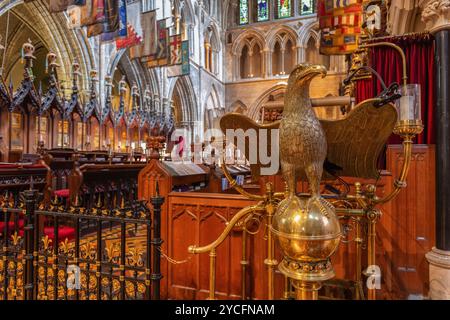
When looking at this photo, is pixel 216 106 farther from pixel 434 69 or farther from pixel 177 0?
pixel 434 69

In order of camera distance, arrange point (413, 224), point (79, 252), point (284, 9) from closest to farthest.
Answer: point (79, 252) < point (413, 224) < point (284, 9)

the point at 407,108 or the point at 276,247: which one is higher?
the point at 407,108

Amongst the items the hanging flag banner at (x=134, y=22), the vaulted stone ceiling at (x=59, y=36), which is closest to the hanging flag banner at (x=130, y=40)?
the hanging flag banner at (x=134, y=22)

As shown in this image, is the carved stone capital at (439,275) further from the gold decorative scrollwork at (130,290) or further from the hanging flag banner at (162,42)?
the hanging flag banner at (162,42)

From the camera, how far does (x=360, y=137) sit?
3.59ft

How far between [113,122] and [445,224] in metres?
11.1

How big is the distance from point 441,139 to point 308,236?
2.39 meters

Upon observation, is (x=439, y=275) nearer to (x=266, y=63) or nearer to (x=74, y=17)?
(x=74, y=17)

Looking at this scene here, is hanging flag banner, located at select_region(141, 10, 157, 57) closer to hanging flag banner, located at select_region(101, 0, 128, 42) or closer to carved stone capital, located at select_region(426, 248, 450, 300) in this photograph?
hanging flag banner, located at select_region(101, 0, 128, 42)

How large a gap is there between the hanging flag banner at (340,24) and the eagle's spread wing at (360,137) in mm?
4577

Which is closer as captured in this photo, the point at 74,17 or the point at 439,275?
the point at 439,275

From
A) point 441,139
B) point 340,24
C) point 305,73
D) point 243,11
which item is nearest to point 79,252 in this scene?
point 305,73
